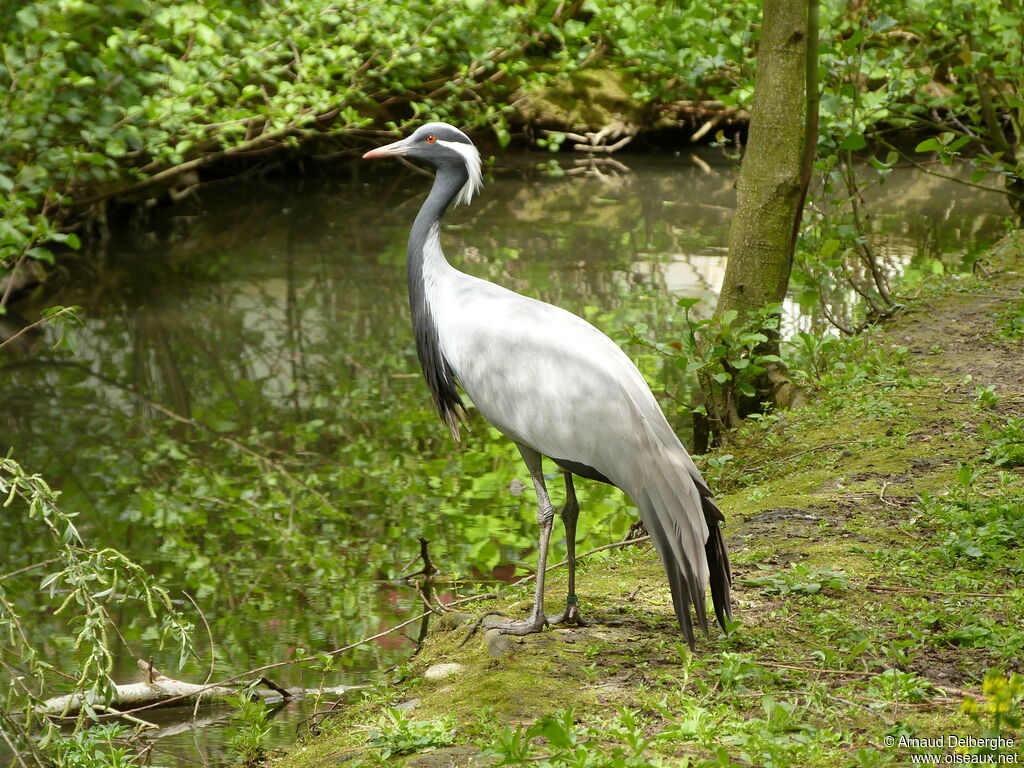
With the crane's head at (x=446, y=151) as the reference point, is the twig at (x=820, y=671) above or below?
below

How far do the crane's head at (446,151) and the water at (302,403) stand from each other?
6.24 ft

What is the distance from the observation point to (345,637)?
496cm

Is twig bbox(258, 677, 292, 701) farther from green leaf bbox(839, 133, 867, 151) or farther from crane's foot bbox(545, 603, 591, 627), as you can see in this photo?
green leaf bbox(839, 133, 867, 151)

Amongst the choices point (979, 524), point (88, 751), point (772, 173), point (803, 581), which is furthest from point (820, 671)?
point (772, 173)

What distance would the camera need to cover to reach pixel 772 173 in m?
5.90

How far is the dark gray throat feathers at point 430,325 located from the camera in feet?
13.1

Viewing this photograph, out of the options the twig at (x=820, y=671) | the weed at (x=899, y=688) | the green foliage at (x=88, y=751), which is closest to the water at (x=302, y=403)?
the green foliage at (x=88, y=751)

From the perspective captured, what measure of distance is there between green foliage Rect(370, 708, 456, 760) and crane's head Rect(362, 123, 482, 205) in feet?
7.12

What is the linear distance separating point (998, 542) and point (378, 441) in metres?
4.44

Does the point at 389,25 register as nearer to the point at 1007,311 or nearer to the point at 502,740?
the point at 1007,311

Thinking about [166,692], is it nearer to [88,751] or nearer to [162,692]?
[162,692]

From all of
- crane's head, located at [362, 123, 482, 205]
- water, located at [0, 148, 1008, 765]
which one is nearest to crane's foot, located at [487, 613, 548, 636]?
water, located at [0, 148, 1008, 765]

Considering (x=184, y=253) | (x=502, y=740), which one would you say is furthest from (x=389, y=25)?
(x=502, y=740)

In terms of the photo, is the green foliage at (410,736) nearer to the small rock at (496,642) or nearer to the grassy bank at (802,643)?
the grassy bank at (802,643)
